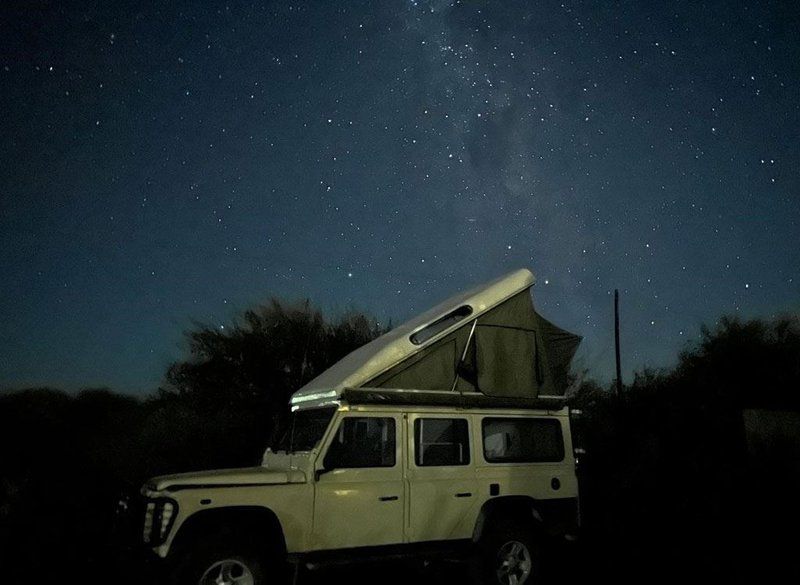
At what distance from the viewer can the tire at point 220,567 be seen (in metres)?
5.14

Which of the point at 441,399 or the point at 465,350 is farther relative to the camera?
the point at 465,350

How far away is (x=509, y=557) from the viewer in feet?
21.8

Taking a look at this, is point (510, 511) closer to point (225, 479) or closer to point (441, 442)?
point (441, 442)

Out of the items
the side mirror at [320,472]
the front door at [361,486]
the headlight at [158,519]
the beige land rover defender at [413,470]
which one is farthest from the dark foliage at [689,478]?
the headlight at [158,519]

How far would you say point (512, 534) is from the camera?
6.60 metres

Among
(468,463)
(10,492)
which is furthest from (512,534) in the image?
(10,492)

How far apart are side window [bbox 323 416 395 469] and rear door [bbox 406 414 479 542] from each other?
231mm

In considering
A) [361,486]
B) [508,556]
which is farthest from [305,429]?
[508,556]

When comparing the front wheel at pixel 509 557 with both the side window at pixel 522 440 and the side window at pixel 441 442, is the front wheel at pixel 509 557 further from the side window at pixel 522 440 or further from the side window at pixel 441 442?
the side window at pixel 441 442

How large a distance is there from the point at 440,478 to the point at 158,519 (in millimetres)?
2743

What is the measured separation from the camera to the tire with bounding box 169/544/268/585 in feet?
16.9

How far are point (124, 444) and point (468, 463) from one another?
46.5ft

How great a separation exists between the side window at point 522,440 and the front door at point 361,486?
3.83 ft

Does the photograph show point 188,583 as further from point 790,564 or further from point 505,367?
point 790,564
